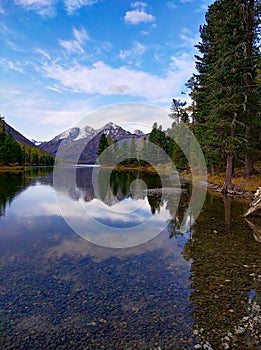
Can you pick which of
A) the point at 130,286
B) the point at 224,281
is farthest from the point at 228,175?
the point at 130,286

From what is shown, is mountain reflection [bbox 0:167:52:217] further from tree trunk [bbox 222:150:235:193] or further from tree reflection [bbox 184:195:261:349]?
tree trunk [bbox 222:150:235:193]

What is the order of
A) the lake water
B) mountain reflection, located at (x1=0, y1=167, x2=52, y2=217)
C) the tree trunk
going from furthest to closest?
the tree trunk < mountain reflection, located at (x1=0, y1=167, x2=52, y2=217) < the lake water

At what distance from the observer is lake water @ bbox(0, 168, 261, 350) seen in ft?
18.2

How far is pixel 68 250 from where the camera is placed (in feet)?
36.1

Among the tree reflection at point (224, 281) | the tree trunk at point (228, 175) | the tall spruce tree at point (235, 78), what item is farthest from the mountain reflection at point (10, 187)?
the tree trunk at point (228, 175)

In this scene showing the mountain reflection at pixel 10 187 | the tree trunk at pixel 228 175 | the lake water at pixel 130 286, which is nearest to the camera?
the lake water at pixel 130 286

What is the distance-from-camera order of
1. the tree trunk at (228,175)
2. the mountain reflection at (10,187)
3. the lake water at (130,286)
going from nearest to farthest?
the lake water at (130,286)
the mountain reflection at (10,187)
the tree trunk at (228,175)

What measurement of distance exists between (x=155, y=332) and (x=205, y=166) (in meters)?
41.9

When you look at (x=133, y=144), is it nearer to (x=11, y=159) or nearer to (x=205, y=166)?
(x=11, y=159)

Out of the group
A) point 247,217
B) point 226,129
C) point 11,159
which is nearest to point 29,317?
point 247,217

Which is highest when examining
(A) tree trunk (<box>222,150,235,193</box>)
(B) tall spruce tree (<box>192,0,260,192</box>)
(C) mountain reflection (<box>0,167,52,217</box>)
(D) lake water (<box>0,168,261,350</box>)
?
(B) tall spruce tree (<box>192,0,260,192</box>)

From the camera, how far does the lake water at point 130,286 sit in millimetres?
5555

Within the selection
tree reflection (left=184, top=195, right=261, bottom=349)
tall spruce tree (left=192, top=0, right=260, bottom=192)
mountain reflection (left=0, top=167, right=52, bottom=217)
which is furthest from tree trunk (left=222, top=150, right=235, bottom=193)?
mountain reflection (left=0, top=167, right=52, bottom=217)

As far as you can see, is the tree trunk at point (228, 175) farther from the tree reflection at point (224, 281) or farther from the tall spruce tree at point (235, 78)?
the tree reflection at point (224, 281)
